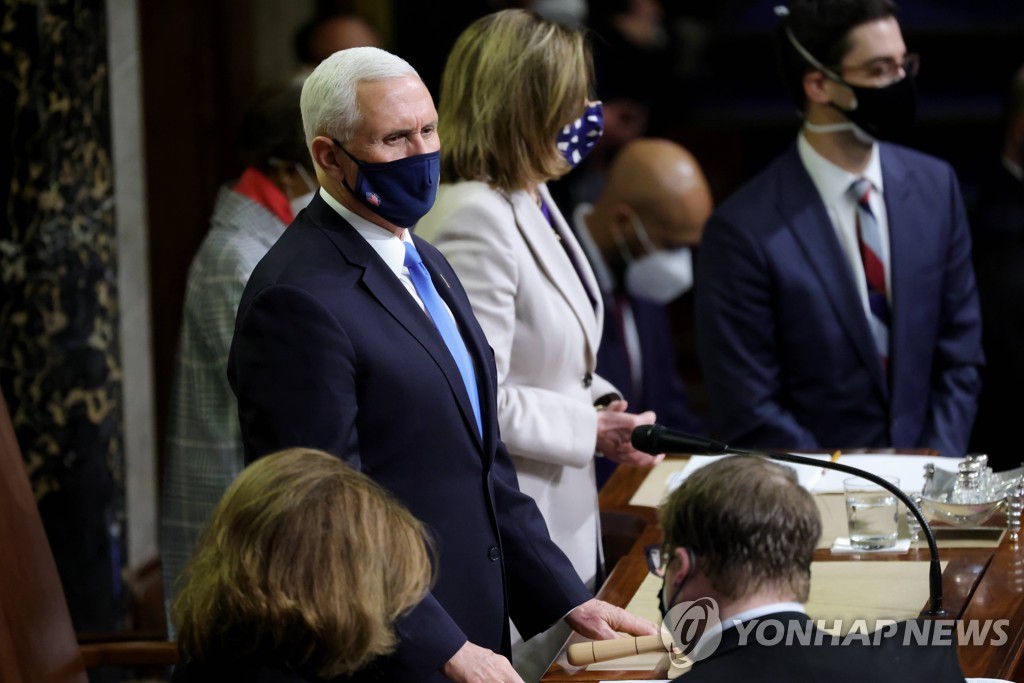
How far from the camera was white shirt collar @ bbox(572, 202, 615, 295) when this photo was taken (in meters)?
4.67

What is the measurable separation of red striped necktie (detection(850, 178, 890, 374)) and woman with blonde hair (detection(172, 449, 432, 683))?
80.0 inches

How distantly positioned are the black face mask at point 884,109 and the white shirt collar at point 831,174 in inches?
3.5

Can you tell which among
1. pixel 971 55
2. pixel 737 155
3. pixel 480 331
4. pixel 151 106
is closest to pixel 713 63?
pixel 737 155

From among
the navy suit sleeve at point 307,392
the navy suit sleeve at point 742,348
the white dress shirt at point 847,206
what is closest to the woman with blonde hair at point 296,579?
the navy suit sleeve at point 307,392

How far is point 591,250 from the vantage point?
484 centimetres

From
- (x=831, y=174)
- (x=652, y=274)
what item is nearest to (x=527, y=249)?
(x=831, y=174)

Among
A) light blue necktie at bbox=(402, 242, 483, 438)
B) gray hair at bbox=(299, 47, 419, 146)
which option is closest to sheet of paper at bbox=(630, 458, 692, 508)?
light blue necktie at bbox=(402, 242, 483, 438)

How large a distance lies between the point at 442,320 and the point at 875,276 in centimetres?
161

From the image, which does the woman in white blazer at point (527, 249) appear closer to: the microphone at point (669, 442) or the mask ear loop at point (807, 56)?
the microphone at point (669, 442)

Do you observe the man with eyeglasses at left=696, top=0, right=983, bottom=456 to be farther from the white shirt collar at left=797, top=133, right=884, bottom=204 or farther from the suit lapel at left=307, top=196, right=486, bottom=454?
the suit lapel at left=307, top=196, right=486, bottom=454

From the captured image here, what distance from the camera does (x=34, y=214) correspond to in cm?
392

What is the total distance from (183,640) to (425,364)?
0.55 meters

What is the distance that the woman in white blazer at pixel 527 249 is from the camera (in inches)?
106

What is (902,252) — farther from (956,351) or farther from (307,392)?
(307,392)
